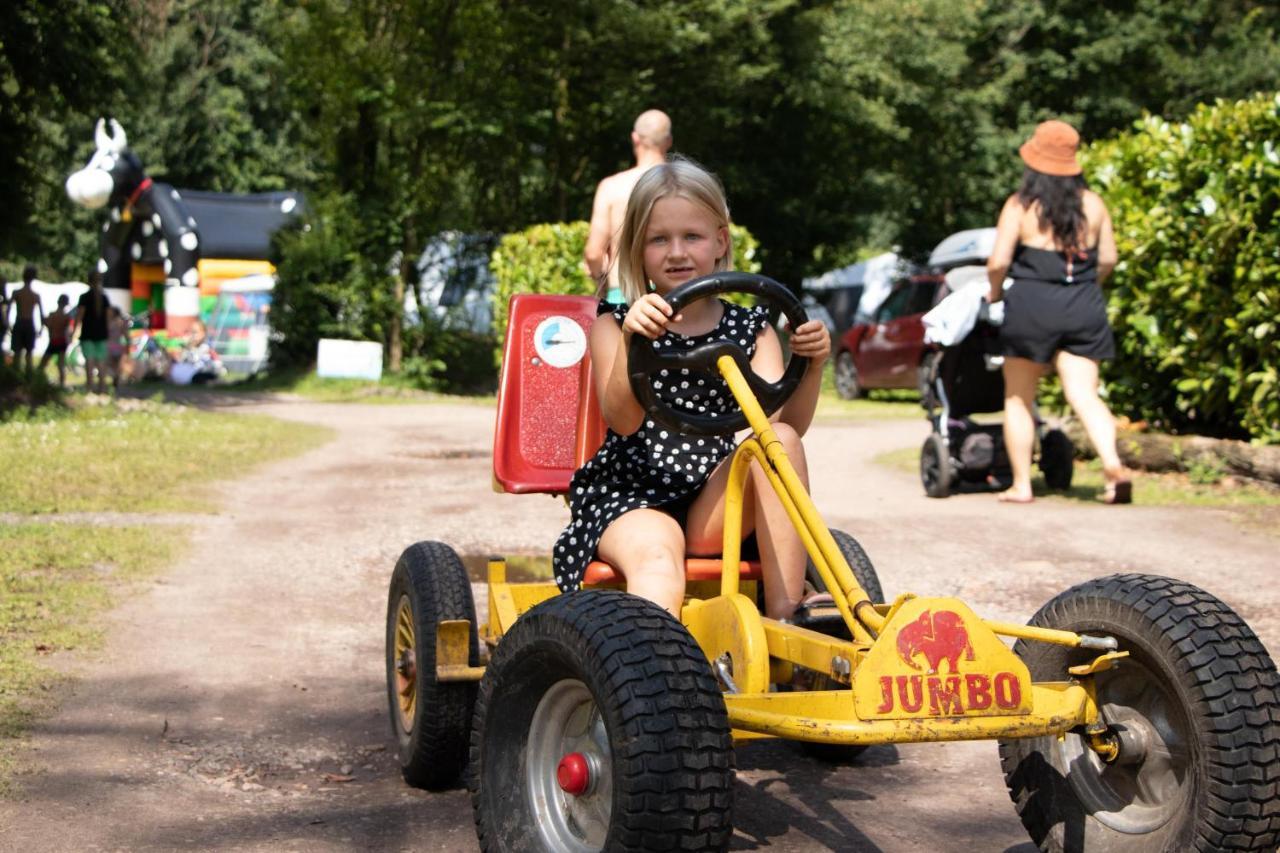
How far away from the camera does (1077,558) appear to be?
22.9 feet

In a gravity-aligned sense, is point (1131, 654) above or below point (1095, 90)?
below

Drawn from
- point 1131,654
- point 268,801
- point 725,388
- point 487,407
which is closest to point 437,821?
point 268,801

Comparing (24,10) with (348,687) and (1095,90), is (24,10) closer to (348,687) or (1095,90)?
(348,687)

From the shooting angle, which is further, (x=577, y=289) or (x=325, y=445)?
(x=577, y=289)

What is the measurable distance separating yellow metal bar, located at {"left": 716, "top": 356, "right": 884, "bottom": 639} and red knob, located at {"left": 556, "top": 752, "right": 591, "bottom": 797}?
22.7 inches

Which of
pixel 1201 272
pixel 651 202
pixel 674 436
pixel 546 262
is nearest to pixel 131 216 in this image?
pixel 546 262

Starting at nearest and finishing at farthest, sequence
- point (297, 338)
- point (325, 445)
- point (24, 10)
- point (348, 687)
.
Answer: point (348, 687) < point (325, 445) < point (24, 10) < point (297, 338)

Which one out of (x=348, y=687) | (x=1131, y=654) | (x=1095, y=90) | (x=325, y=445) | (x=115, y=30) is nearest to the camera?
(x=1131, y=654)

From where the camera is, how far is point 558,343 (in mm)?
4629

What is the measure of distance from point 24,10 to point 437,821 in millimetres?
12728

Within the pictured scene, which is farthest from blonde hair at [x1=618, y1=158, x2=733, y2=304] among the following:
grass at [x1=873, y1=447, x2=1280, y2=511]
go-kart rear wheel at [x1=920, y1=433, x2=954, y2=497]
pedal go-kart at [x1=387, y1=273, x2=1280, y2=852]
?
grass at [x1=873, y1=447, x2=1280, y2=511]

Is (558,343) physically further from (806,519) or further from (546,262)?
(546,262)

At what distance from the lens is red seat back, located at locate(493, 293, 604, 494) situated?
4.52m

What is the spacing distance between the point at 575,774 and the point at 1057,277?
Result: 6.10 meters
